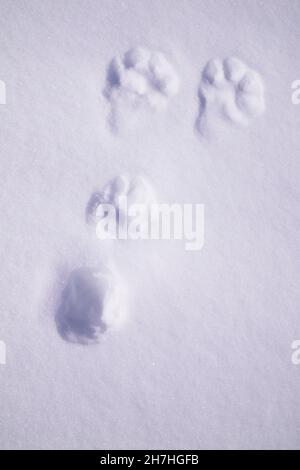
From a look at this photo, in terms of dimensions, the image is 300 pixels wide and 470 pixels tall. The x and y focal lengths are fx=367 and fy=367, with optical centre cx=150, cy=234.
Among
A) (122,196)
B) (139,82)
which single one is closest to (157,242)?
(122,196)

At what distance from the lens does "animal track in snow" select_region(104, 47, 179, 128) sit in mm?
828

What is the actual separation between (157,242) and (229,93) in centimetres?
38

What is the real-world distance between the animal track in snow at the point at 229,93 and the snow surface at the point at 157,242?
2cm

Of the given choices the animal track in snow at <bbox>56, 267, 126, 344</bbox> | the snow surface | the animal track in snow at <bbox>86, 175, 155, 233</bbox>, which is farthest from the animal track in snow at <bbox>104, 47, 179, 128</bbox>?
the animal track in snow at <bbox>56, 267, 126, 344</bbox>

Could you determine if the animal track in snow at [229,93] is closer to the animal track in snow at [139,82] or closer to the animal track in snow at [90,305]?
the animal track in snow at [139,82]

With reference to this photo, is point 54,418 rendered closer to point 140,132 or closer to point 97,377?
point 97,377

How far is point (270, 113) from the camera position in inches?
33.8

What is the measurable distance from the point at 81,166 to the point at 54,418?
56 cm

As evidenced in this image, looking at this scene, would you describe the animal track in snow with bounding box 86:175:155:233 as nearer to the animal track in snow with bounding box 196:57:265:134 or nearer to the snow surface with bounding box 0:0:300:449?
the snow surface with bounding box 0:0:300:449

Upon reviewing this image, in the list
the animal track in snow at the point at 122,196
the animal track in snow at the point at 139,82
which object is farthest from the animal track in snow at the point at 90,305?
the animal track in snow at the point at 139,82

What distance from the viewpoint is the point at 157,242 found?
2.72 ft

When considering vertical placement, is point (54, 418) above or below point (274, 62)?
below

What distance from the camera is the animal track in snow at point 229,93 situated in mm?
839
